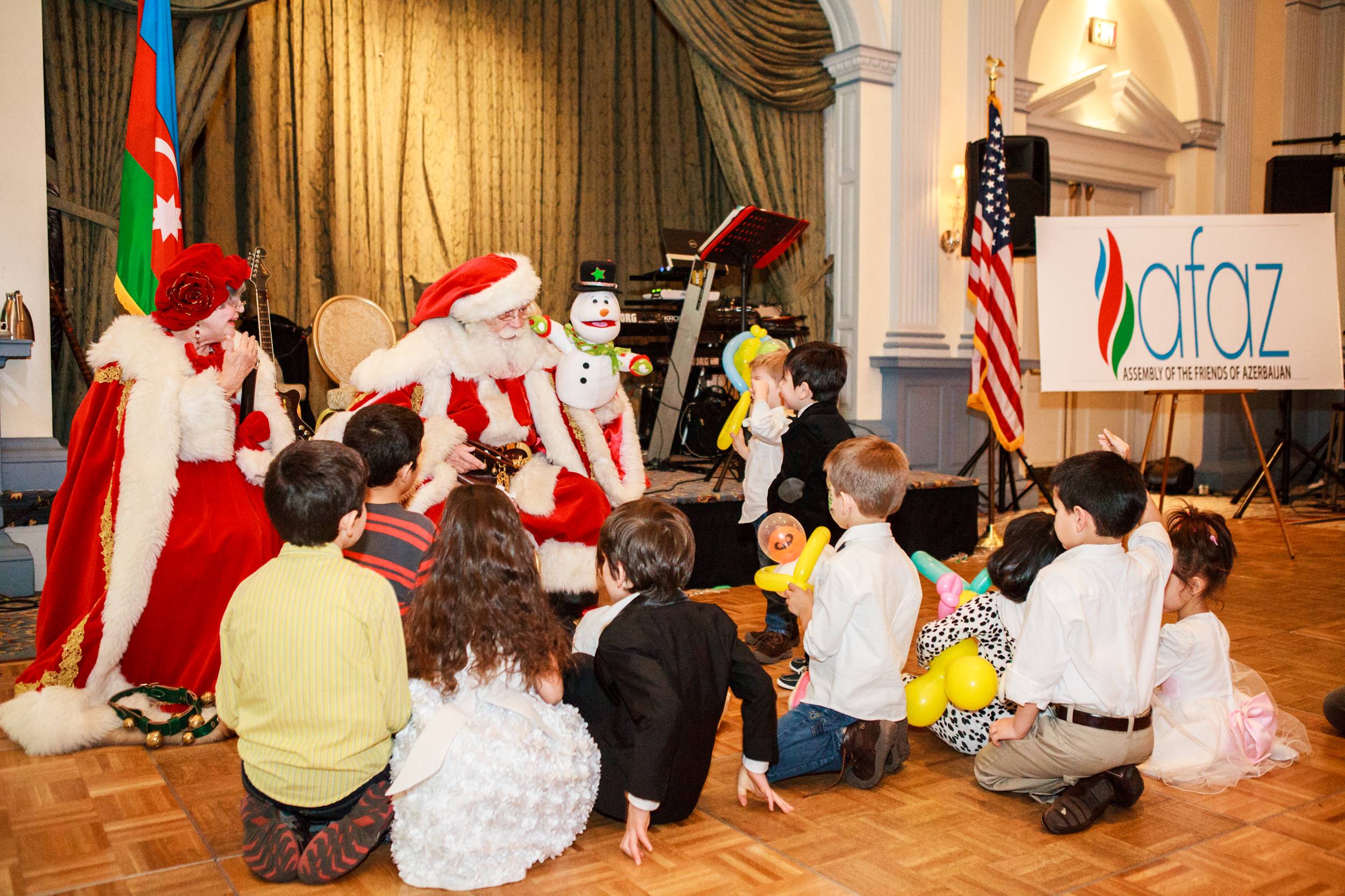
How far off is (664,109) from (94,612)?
5.55m

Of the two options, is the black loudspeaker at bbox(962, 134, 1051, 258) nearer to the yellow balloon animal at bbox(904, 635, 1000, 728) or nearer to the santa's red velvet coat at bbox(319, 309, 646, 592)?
the santa's red velvet coat at bbox(319, 309, 646, 592)

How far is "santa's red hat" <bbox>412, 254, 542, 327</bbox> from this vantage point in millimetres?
3287

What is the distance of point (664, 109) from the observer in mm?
7242

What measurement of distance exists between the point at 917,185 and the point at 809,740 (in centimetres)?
507

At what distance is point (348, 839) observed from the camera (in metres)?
1.92

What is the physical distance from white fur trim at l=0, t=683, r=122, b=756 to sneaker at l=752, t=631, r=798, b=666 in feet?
6.29

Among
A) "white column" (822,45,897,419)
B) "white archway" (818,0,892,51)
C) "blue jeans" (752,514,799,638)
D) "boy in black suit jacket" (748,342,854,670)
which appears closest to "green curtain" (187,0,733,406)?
"white column" (822,45,897,419)

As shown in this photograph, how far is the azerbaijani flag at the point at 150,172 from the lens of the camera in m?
3.68

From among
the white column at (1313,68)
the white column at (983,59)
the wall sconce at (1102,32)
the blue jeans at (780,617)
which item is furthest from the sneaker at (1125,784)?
the white column at (1313,68)

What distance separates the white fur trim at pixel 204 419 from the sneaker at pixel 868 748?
1.84 metres

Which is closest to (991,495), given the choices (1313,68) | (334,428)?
(334,428)

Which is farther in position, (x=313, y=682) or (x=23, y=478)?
(x=23, y=478)

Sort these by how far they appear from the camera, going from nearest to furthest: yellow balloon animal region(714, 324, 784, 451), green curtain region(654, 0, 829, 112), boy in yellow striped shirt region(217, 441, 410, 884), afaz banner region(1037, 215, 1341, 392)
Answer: boy in yellow striped shirt region(217, 441, 410, 884)
yellow balloon animal region(714, 324, 784, 451)
afaz banner region(1037, 215, 1341, 392)
green curtain region(654, 0, 829, 112)

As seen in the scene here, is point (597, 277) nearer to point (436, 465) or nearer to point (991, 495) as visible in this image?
point (436, 465)
